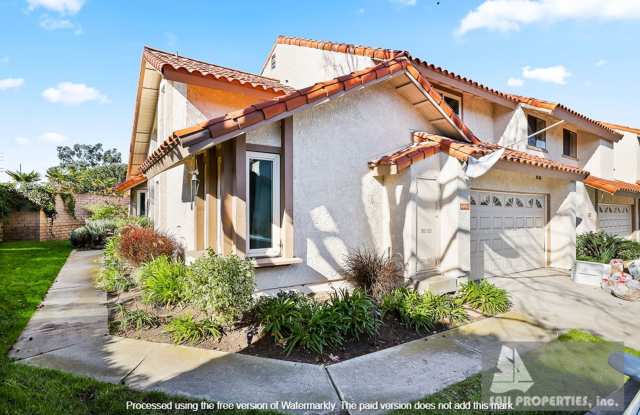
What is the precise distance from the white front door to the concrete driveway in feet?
7.53

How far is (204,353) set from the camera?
5.13 meters

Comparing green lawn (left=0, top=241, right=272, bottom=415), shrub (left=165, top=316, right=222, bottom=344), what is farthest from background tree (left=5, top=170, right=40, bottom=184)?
shrub (left=165, top=316, right=222, bottom=344)

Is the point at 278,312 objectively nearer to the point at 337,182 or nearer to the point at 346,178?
the point at 337,182

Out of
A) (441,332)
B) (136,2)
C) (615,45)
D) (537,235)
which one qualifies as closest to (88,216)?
(136,2)

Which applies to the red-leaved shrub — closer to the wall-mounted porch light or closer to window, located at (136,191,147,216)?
the wall-mounted porch light

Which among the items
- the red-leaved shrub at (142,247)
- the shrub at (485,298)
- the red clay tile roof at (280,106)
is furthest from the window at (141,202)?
the shrub at (485,298)

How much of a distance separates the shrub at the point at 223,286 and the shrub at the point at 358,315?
1.72 metres

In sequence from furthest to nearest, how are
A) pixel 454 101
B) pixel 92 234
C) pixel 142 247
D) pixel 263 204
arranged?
pixel 92 234 → pixel 454 101 → pixel 142 247 → pixel 263 204

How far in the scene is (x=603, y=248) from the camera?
13.1m

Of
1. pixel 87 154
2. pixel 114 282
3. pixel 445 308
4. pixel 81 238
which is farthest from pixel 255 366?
pixel 87 154

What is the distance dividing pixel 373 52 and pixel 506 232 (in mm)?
7812

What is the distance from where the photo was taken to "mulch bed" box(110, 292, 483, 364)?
203 inches

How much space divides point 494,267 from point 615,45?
8.90m

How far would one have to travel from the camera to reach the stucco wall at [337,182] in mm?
7434
